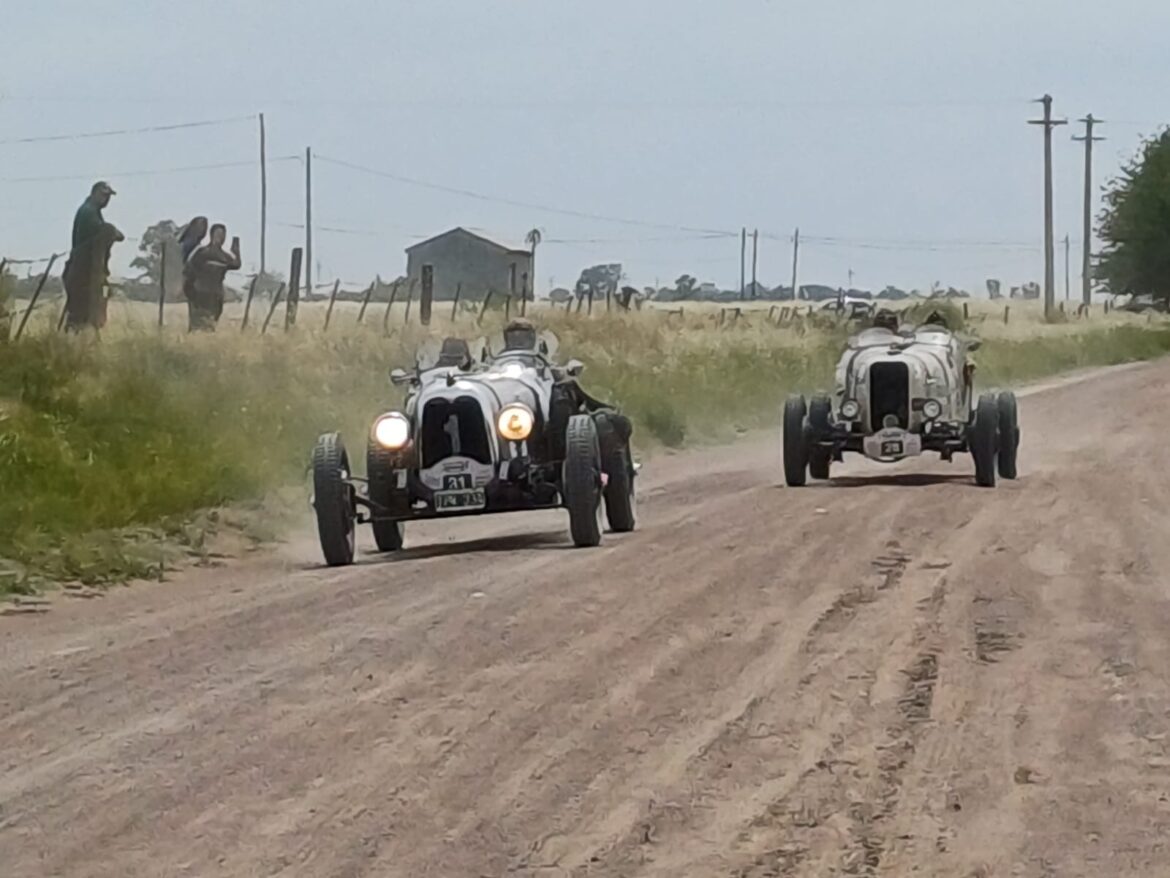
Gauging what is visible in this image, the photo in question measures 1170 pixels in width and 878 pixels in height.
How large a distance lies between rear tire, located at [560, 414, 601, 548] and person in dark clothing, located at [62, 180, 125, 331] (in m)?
10.2

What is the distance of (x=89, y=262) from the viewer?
82.0ft

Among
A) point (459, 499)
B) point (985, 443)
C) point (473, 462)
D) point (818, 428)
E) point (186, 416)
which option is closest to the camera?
point (459, 499)

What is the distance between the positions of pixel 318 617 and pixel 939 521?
614 cm

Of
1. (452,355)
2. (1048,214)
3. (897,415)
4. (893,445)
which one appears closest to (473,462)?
(452,355)

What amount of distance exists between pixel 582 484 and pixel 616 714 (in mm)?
6194

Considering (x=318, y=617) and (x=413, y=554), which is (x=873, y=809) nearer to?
(x=318, y=617)

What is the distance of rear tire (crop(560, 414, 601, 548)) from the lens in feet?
50.1

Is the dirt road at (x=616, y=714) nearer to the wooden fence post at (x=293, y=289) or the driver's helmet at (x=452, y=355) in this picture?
the driver's helmet at (x=452, y=355)

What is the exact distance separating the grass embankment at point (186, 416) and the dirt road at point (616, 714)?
1.42m

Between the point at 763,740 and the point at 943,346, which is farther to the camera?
the point at 943,346

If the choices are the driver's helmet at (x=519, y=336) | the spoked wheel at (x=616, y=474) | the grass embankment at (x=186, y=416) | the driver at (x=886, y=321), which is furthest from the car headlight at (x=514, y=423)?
the driver at (x=886, y=321)

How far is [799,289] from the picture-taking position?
147m

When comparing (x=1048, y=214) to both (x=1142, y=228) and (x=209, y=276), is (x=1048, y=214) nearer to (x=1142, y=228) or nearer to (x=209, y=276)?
(x=1142, y=228)

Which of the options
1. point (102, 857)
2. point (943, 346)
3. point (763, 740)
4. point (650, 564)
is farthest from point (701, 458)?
point (102, 857)
